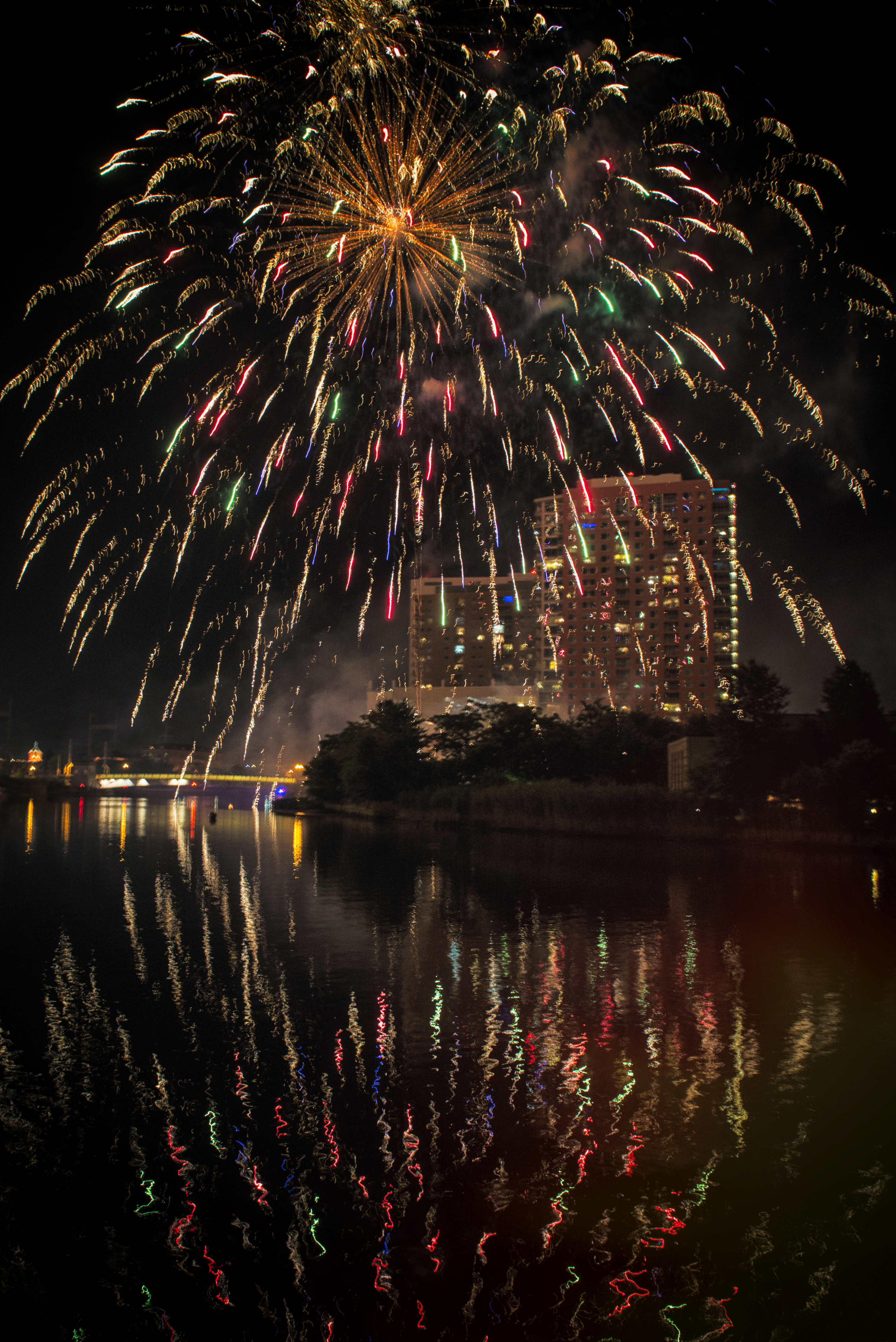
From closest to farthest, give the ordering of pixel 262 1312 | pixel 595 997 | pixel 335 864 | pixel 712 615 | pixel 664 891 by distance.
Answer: pixel 262 1312
pixel 595 997
pixel 664 891
pixel 335 864
pixel 712 615

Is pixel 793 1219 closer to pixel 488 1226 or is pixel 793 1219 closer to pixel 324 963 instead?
pixel 488 1226

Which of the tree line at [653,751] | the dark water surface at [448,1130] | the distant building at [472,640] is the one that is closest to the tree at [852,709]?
the tree line at [653,751]

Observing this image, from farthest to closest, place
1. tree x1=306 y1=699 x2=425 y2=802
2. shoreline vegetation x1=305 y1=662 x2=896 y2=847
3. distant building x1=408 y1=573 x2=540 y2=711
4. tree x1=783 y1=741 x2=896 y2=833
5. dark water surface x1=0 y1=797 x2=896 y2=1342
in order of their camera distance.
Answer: distant building x1=408 y1=573 x2=540 y2=711 → tree x1=306 y1=699 x2=425 y2=802 → shoreline vegetation x1=305 y1=662 x2=896 y2=847 → tree x1=783 y1=741 x2=896 y2=833 → dark water surface x1=0 y1=797 x2=896 y2=1342

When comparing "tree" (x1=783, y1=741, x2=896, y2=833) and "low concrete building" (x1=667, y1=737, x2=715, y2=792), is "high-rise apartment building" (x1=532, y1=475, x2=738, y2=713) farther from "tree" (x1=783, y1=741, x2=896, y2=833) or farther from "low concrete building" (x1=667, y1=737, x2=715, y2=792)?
"tree" (x1=783, y1=741, x2=896, y2=833)

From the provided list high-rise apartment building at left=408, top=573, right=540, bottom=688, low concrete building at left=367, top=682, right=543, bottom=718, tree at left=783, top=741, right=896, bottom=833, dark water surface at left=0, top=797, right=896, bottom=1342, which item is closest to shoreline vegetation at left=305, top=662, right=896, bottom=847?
tree at left=783, top=741, right=896, bottom=833

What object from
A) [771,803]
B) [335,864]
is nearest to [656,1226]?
[335,864]

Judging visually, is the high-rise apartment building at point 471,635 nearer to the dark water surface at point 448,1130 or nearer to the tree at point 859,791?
the tree at point 859,791
